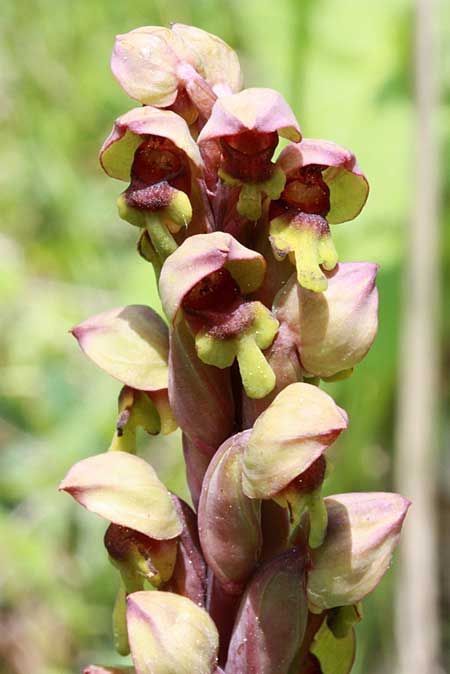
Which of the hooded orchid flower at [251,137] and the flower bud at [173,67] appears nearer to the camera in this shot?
the hooded orchid flower at [251,137]

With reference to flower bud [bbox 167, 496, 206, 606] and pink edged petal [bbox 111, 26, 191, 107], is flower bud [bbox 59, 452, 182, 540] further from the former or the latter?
pink edged petal [bbox 111, 26, 191, 107]

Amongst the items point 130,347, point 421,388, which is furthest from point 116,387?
point 130,347

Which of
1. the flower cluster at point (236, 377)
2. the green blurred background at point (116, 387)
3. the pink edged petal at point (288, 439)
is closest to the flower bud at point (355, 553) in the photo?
the flower cluster at point (236, 377)

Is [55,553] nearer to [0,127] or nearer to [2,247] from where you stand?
[2,247]

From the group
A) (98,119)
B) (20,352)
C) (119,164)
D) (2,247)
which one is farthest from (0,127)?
(119,164)

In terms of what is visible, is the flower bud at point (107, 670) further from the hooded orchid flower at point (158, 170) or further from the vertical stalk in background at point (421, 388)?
the vertical stalk in background at point (421, 388)

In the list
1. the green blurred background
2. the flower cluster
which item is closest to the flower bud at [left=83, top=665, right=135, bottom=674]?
the flower cluster
